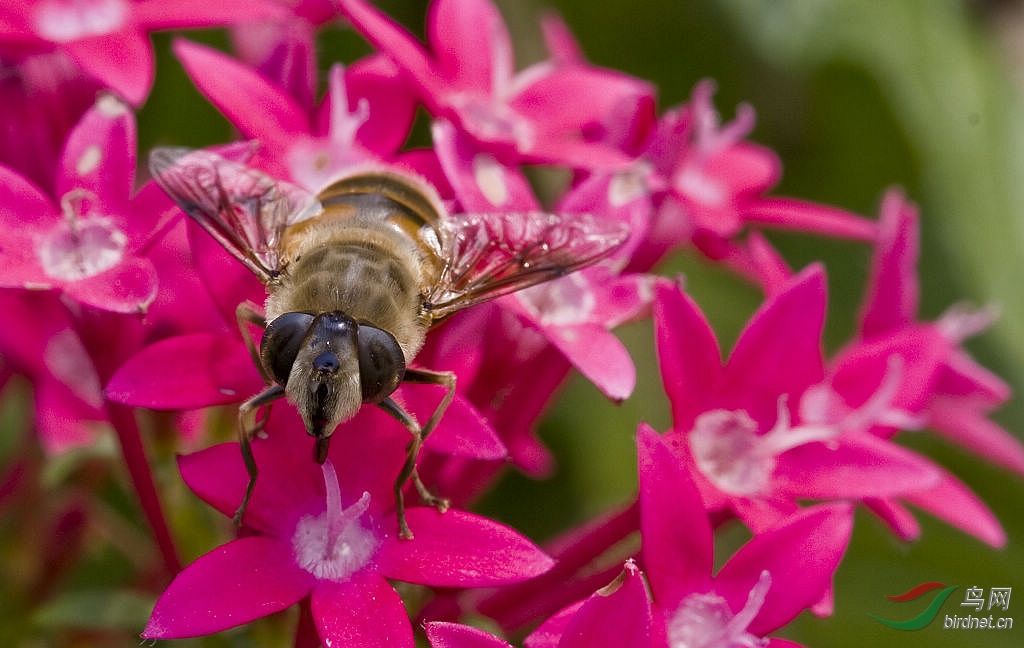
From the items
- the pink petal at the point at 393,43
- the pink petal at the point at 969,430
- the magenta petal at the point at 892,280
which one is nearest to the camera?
the pink petal at the point at 393,43

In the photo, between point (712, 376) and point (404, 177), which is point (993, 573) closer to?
point (712, 376)

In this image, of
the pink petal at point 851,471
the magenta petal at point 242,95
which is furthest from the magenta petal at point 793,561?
the magenta petal at point 242,95

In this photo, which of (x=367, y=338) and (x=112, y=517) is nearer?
(x=367, y=338)

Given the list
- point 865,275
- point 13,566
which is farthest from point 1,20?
point 865,275

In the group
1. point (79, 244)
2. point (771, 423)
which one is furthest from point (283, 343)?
point (771, 423)

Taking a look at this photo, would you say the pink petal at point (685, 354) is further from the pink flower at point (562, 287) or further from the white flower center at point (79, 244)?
the white flower center at point (79, 244)

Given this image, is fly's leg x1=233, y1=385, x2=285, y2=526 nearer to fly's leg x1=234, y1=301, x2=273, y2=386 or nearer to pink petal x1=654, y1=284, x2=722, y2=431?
fly's leg x1=234, y1=301, x2=273, y2=386
